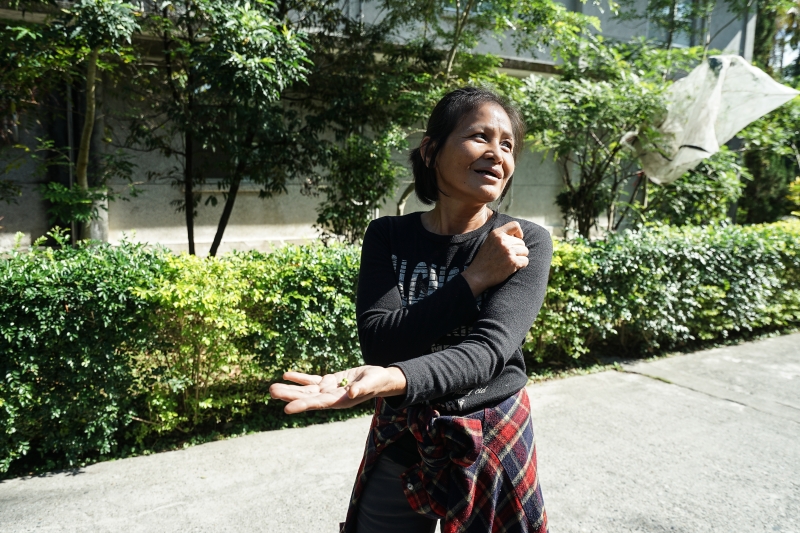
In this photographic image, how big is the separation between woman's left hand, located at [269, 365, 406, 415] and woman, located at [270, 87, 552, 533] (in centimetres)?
5

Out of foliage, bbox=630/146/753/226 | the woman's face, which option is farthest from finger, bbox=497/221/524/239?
foliage, bbox=630/146/753/226

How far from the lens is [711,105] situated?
7.45 m

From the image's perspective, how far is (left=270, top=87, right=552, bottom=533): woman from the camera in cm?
155

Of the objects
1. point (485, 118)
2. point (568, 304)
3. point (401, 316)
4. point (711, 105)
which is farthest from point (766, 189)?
point (401, 316)

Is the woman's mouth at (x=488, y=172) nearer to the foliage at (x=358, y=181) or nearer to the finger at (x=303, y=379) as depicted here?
the finger at (x=303, y=379)

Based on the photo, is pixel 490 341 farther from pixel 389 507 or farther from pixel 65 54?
pixel 65 54

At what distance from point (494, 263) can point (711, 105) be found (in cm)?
706

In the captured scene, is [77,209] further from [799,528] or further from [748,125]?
[748,125]

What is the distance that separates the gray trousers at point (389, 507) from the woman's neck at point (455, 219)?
0.66 meters

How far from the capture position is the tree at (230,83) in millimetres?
5180

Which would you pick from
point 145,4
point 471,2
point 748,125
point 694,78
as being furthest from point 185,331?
point 748,125

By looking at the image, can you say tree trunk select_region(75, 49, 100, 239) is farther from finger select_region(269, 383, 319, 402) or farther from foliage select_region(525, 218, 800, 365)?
finger select_region(269, 383, 319, 402)

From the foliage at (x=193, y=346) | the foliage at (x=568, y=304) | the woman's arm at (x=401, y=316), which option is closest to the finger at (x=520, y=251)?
the woman's arm at (x=401, y=316)

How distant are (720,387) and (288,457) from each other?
3757mm
